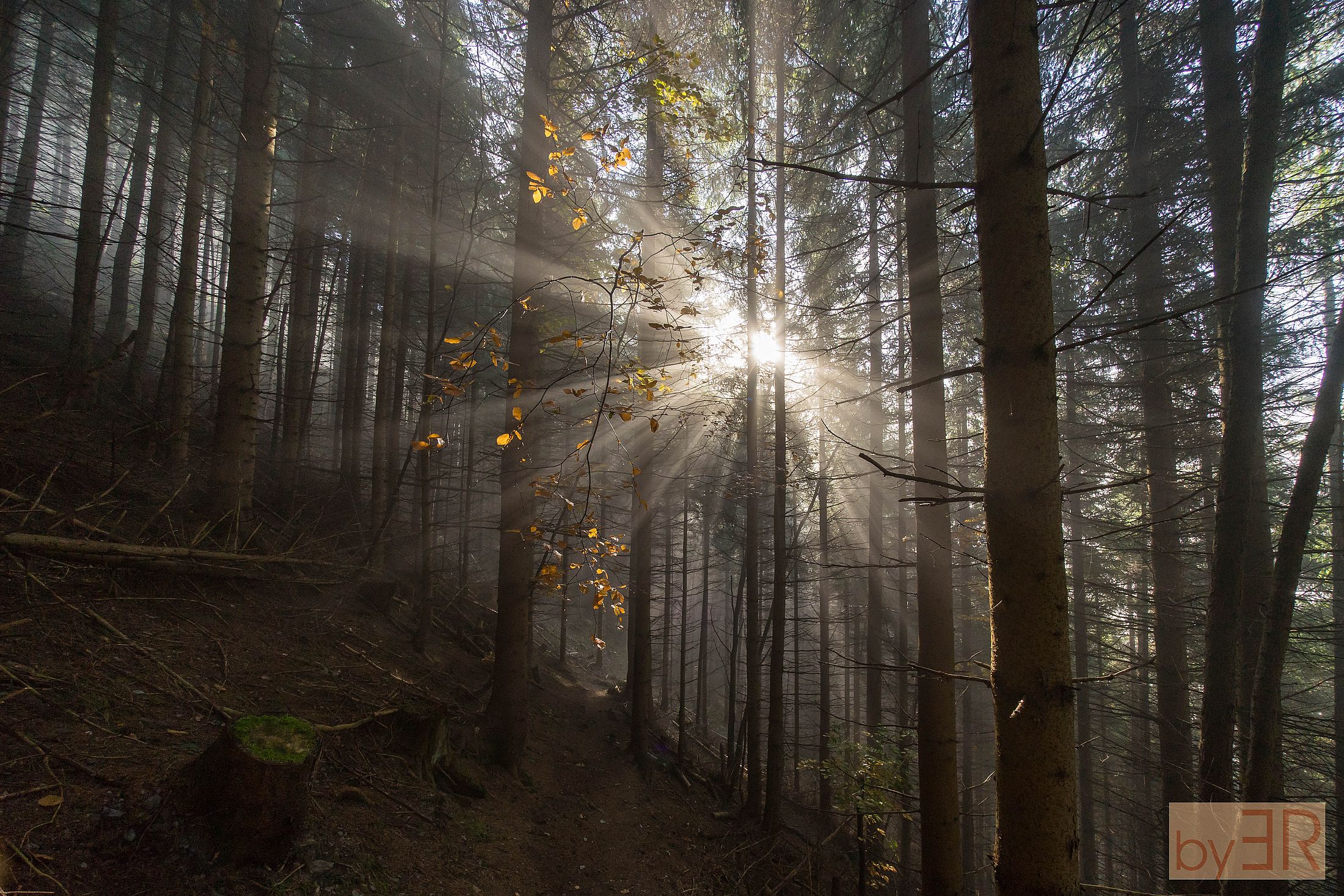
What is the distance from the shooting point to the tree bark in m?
5.91

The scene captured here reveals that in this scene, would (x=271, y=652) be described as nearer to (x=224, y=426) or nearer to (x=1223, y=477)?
(x=224, y=426)

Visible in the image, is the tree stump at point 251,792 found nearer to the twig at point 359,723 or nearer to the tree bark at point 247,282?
the twig at point 359,723

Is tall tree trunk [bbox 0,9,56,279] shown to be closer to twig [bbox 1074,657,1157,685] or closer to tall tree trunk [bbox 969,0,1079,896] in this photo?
tall tree trunk [bbox 969,0,1079,896]

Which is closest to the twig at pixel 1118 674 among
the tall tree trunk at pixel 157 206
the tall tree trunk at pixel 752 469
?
the tall tree trunk at pixel 752 469

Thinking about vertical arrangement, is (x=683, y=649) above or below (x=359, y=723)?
below

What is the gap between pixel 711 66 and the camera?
10.6 metres

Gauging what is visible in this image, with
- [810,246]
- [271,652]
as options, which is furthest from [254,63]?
[810,246]

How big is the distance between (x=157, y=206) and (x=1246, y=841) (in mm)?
20420

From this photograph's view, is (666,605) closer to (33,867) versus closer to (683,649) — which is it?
(683,649)

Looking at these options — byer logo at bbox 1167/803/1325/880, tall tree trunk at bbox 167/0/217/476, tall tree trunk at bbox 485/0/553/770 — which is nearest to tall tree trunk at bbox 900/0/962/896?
byer logo at bbox 1167/803/1325/880

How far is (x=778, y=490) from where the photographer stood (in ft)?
28.8

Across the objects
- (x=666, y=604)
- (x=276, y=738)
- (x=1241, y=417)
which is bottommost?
(x=666, y=604)

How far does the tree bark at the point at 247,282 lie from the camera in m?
5.91

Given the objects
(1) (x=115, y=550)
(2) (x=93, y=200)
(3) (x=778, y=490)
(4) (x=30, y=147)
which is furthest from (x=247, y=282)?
(4) (x=30, y=147)
